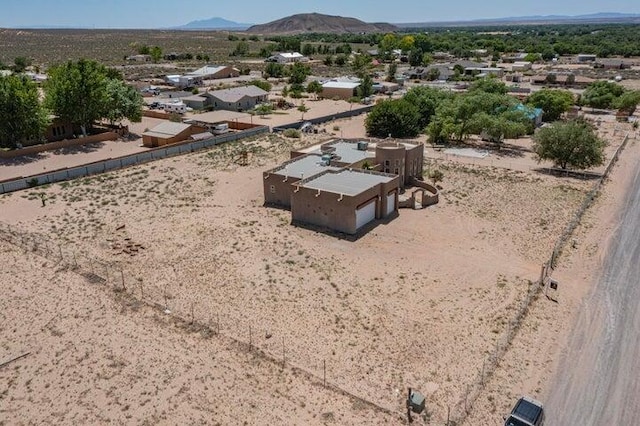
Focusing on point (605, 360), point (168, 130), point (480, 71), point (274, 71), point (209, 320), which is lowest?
point (480, 71)

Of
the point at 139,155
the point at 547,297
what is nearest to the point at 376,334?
the point at 547,297

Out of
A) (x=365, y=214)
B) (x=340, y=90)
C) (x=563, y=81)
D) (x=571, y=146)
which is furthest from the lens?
(x=563, y=81)

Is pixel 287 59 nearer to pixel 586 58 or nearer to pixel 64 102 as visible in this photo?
pixel 586 58

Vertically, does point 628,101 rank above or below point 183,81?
below

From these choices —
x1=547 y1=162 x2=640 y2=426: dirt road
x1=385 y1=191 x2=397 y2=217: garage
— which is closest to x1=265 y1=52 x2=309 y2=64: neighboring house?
x1=385 y1=191 x2=397 y2=217: garage

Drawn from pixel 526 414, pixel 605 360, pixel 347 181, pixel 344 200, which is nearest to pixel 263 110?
pixel 347 181

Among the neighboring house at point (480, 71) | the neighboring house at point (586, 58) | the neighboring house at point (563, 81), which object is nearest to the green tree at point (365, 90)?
the neighboring house at point (563, 81)

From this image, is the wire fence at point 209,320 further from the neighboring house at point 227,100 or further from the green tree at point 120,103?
the neighboring house at point 227,100
